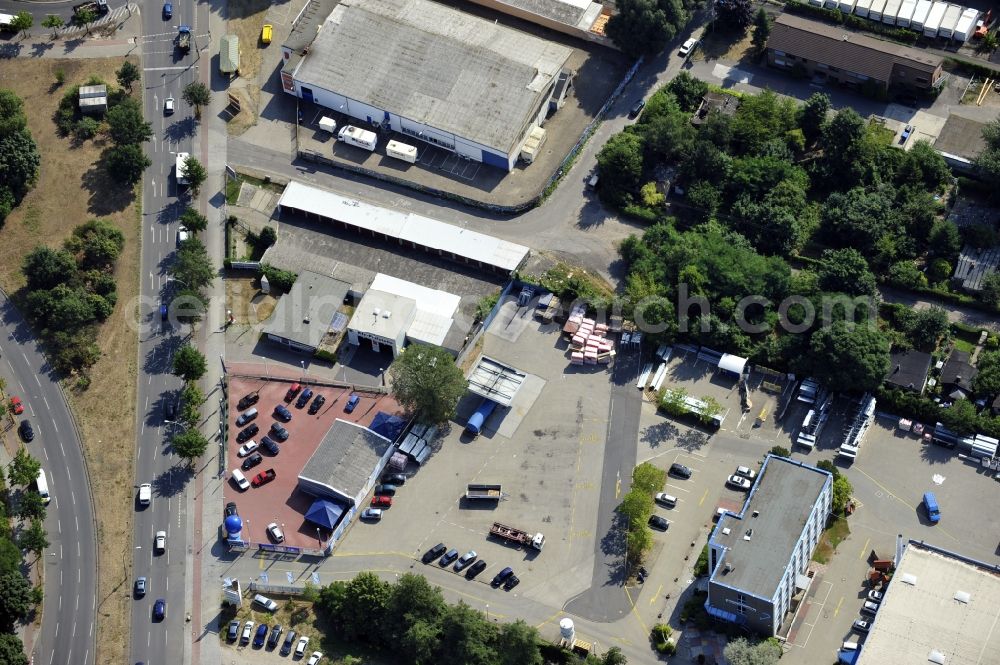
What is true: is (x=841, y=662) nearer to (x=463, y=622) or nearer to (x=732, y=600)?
(x=732, y=600)

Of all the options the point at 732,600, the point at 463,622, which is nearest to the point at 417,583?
the point at 463,622

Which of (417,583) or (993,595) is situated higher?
(993,595)

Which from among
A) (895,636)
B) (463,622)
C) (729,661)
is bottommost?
(463,622)

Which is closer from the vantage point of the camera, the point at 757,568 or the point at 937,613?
the point at 937,613

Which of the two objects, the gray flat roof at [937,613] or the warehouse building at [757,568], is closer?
the gray flat roof at [937,613]

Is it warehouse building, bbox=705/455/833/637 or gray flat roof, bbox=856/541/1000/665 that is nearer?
gray flat roof, bbox=856/541/1000/665

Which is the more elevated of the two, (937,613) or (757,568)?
(937,613)

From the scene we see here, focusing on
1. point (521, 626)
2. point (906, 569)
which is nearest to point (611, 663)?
point (521, 626)
